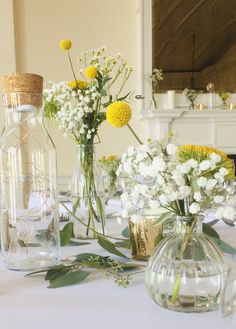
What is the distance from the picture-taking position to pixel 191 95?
124 inches

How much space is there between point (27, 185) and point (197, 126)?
2.70 m

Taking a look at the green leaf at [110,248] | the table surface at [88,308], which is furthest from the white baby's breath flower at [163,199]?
the green leaf at [110,248]

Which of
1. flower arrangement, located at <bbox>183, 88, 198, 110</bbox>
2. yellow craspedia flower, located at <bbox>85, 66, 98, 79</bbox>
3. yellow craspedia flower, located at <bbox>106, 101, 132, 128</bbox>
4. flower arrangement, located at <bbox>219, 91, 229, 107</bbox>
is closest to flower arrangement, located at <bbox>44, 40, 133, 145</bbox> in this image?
yellow craspedia flower, located at <bbox>85, 66, 98, 79</bbox>

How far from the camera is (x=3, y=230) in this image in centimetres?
69

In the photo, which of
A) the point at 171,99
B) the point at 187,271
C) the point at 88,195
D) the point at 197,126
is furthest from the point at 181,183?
the point at 197,126

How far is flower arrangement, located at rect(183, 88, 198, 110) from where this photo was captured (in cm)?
314

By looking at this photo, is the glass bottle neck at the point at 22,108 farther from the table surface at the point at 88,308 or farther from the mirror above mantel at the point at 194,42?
the mirror above mantel at the point at 194,42

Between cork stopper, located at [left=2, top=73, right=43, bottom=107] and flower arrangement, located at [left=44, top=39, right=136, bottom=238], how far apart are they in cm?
16

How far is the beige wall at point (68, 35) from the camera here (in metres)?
3.08

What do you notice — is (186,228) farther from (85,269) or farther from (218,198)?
(85,269)

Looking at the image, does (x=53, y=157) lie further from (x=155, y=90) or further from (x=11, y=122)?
(x=155, y=90)

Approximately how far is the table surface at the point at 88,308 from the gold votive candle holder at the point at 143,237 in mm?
85

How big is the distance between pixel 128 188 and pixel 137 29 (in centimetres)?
280

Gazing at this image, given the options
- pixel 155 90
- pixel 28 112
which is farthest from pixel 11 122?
pixel 155 90
